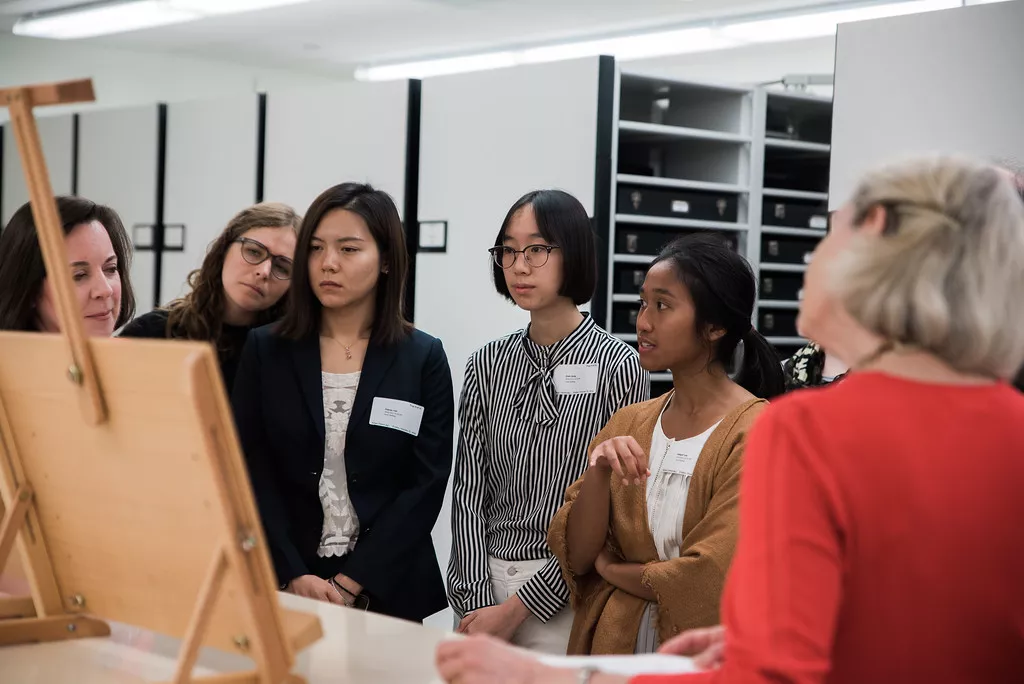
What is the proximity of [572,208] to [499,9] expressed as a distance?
20.3ft

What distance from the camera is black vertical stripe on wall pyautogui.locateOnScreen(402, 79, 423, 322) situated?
15.4 feet

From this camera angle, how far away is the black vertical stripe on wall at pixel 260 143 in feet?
17.7

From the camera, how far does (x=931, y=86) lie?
3311 mm

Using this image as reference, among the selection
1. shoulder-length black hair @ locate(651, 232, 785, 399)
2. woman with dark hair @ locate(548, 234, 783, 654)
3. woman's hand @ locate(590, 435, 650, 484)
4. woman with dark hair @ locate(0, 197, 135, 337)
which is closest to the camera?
woman's hand @ locate(590, 435, 650, 484)

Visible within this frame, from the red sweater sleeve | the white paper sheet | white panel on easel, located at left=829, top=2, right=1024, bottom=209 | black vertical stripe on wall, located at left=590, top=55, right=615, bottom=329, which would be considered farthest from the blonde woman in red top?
black vertical stripe on wall, located at left=590, top=55, right=615, bottom=329

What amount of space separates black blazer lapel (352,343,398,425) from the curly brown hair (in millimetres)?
431

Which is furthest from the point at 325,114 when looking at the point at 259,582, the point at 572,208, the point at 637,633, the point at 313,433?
the point at 259,582

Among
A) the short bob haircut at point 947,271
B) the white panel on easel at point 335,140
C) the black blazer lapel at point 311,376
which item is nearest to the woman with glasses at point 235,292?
the black blazer lapel at point 311,376

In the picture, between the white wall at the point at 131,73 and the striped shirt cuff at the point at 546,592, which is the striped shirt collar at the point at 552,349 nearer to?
the striped shirt cuff at the point at 546,592

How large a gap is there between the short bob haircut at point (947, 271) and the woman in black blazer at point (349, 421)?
1.54 m

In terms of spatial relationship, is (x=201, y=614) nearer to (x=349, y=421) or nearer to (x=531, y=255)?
(x=349, y=421)

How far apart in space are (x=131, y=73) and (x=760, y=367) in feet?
30.6

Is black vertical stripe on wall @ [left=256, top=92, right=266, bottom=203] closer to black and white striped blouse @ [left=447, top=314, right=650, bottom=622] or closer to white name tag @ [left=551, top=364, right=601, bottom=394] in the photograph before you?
black and white striped blouse @ [left=447, top=314, right=650, bottom=622]

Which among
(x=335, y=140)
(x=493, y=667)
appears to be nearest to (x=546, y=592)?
Answer: (x=493, y=667)
